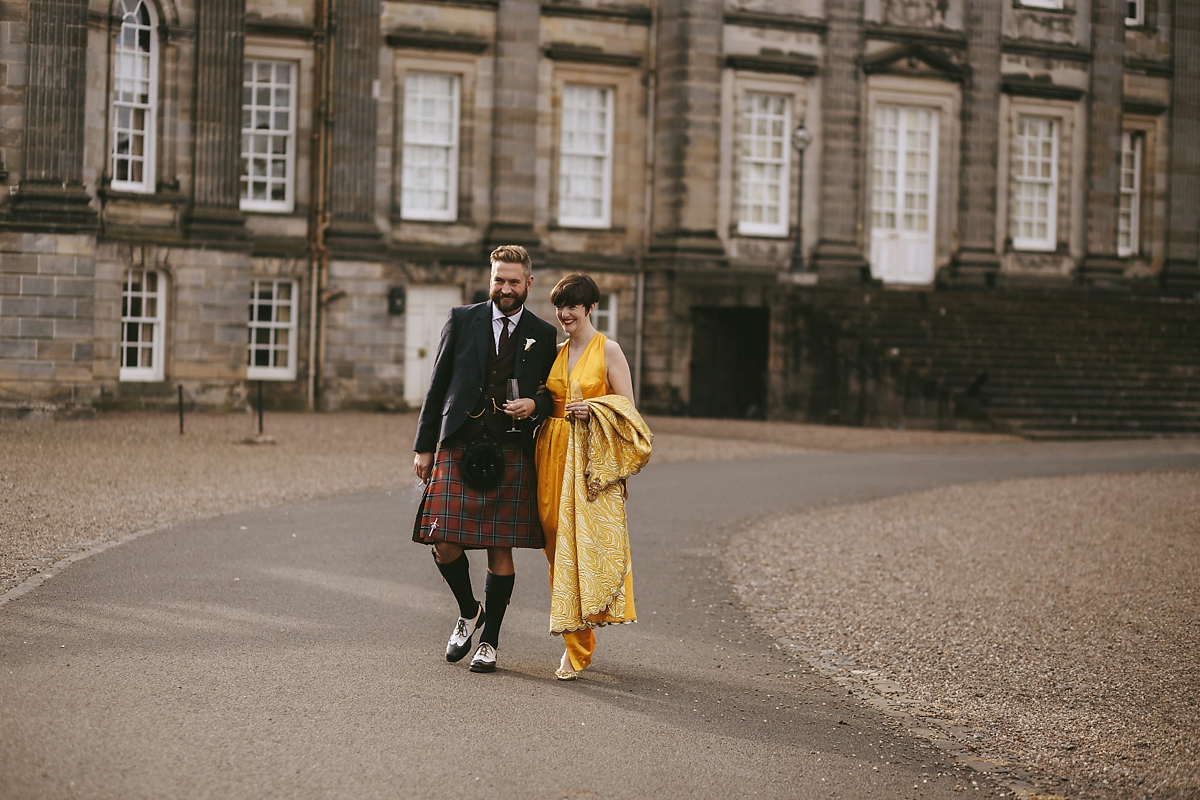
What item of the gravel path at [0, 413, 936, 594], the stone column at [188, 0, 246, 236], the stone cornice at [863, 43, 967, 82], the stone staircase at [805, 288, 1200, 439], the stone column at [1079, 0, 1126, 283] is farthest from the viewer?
the stone column at [1079, 0, 1126, 283]

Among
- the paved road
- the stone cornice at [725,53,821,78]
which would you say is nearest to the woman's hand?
the paved road

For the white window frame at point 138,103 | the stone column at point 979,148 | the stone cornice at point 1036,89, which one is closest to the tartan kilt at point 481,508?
the white window frame at point 138,103

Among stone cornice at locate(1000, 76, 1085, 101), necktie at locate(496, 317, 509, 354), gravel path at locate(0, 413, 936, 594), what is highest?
stone cornice at locate(1000, 76, 1085, 101)

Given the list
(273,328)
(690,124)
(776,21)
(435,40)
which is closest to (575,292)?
(273,328)

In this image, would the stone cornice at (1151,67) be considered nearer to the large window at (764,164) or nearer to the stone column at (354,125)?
the large window at (764,164)

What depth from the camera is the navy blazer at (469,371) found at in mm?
Result: 7004

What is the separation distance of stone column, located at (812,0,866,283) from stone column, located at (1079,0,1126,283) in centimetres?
672

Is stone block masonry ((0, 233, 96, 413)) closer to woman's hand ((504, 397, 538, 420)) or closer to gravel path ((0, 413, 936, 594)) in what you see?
gravel path ((0, 413, 936, 594))

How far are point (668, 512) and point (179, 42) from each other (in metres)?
15.1

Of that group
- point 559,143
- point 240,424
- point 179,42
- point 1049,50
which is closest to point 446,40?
point 559,143

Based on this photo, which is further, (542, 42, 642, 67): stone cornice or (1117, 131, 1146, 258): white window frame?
(1117, 131, 1146, 258): white window frame

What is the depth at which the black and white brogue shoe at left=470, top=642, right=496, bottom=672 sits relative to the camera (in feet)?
22.7

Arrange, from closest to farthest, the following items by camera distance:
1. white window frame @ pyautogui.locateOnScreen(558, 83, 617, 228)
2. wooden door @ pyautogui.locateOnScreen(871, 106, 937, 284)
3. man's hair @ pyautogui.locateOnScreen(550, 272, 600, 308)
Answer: man's hair @ pyautogui.locateOnScreen(550, 272, 600, 308) < white window frame @ pyautogui.locateOnScreen(558, 83, 617, 228) < wooden door @ pyautogui.locateOnScreen(871, 106, 937, 284)

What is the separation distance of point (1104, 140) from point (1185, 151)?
122 inches
